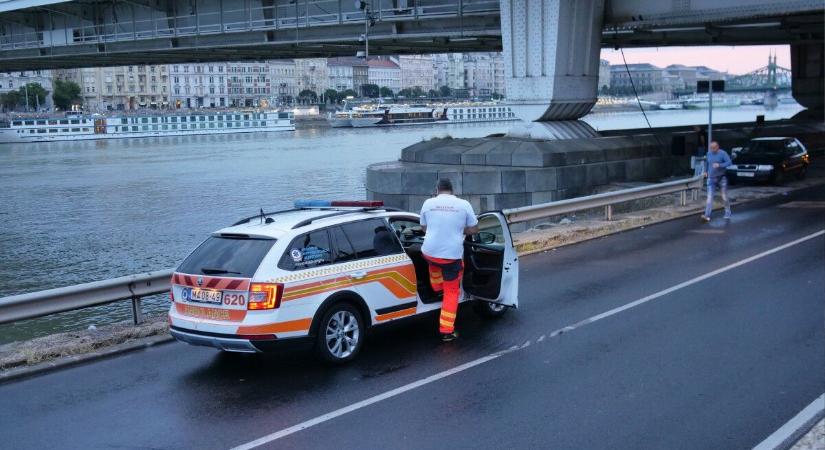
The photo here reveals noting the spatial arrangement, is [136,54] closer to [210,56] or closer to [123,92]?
[210,56]

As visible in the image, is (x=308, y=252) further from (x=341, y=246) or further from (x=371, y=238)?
(x=371, y=238)

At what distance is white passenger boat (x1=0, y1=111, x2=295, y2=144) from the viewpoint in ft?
304

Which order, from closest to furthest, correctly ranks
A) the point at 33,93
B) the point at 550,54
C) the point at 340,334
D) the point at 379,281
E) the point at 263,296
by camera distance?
the point at 263,296, the point at 340,334, the point at 379,281, the point at 550,54, the point at 33,93

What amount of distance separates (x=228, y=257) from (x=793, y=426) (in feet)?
15.8

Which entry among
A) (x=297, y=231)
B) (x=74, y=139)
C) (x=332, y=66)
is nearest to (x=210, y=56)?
(x=297, y=231)

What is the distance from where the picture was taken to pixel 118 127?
9562cm

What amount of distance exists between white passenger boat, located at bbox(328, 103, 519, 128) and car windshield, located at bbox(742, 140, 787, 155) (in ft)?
275

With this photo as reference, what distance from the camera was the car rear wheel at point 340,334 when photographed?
8.08 m

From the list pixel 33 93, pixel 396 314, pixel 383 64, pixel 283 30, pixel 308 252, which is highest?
pixel 383 64

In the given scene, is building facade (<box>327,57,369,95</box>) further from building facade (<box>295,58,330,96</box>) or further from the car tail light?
the car tail light

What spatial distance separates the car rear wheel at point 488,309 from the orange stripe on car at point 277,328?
2670mm

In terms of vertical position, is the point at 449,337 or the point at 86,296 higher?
the point at 86,296

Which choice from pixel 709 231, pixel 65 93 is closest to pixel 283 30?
pixel 709 231

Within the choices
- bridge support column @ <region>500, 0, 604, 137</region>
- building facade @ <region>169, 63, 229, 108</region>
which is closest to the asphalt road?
bridge support column @ <region>500, 0, 604, 137</region>
